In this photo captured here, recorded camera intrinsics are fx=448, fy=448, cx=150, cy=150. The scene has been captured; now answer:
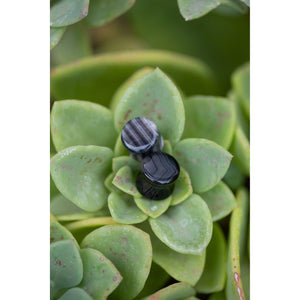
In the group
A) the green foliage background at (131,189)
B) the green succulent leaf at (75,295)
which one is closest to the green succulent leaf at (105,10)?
the green foliage background at (131,189)

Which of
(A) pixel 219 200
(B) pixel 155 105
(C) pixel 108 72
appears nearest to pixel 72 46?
(C) pixel 108 72

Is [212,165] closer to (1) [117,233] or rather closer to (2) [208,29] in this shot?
(1) [117,233]

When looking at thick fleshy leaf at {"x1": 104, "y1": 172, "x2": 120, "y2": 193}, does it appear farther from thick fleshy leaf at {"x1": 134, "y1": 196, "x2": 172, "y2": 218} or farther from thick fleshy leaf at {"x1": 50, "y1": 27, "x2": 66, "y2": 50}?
thick fleshy leaf at {"x1": 50, "y1": 27, "x2": 66, "y2": 50}

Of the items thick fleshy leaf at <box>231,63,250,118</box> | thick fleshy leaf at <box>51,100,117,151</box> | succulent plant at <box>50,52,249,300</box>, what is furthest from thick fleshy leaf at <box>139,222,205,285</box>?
thick fleshy leaf at <box>231,63,250,118</box>

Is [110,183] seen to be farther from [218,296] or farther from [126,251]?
[218,296]

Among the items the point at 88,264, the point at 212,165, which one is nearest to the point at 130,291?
the point at 88,264
